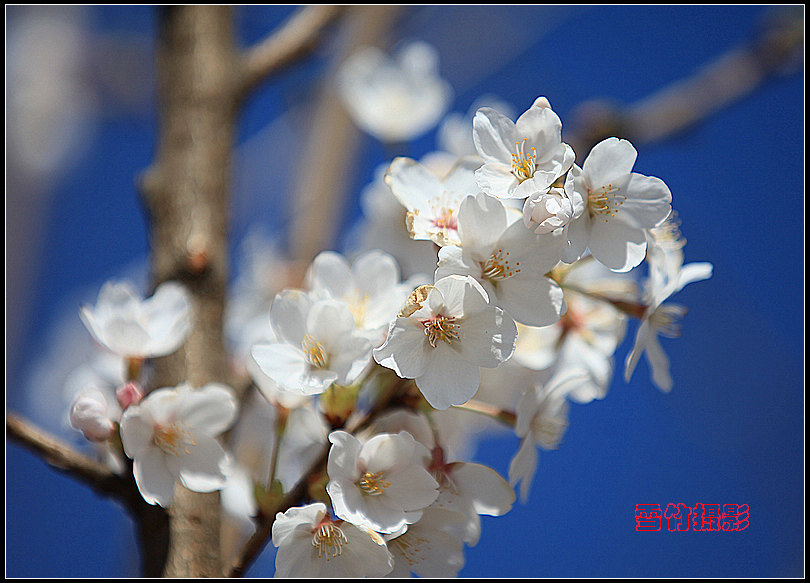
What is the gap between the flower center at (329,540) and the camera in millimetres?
599

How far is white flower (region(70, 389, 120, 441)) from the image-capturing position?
0.66 meters

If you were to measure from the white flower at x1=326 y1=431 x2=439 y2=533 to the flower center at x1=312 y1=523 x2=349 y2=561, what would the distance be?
37 millimetres

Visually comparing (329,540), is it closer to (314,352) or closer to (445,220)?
(314,352)

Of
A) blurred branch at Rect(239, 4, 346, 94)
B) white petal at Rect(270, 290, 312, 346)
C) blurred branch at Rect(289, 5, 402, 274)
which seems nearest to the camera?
white petal at Rect(270, 290, 312, 346)

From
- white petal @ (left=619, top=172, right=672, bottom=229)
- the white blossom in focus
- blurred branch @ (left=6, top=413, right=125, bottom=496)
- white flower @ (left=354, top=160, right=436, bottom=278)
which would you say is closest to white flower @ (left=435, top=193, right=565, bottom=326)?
white petal @ (left=619, top=172, right=672, bottom=229)

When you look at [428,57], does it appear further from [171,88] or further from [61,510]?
[61,510]

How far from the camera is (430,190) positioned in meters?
0.66

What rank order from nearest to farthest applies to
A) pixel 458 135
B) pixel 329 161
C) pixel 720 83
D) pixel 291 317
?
pixel 291 317 → pixel 458 135 → pixel 720 83 → pixel 329 161

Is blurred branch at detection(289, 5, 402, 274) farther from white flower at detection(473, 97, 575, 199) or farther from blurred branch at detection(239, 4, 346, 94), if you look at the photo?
white flower at detection(473, 97, 575, 199)

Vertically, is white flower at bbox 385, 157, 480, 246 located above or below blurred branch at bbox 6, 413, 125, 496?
above

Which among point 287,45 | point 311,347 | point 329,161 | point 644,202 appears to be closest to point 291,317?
point 311,347

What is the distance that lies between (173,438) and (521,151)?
1.51 feet

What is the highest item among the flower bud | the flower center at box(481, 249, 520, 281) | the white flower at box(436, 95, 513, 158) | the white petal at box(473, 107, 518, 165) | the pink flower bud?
the white flower at box(436, 95, 513, 158)

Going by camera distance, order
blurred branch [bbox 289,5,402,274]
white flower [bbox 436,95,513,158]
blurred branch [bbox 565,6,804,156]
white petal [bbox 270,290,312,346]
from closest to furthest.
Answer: white petal [bbox 270,290,312,346], white flower [bbox 436,95,513,158], blurred branch [bbox 565,6,804,156], blurred branch [bbox 289,5,402,274]
